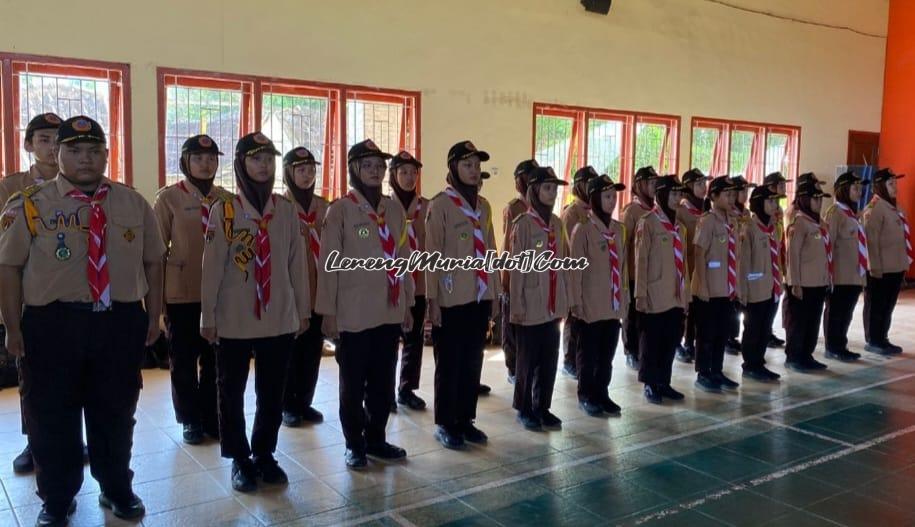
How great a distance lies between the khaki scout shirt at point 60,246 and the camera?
2658mm

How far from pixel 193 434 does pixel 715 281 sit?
346 cm

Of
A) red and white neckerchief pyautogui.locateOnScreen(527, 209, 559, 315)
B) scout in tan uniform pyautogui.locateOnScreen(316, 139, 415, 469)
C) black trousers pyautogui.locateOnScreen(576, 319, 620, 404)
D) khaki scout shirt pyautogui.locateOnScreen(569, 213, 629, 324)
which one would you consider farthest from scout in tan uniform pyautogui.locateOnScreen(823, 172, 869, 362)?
scout in tan uniform pyautogui.locateOnScreen(316, 139, 415, 469)

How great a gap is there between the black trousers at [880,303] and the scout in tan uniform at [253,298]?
214 inches

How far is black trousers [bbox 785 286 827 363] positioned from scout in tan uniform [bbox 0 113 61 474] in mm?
5159

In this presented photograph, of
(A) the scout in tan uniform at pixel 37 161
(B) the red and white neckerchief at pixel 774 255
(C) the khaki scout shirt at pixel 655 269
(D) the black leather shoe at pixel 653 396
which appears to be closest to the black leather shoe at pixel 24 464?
(A) the scout in tan uniform at pixel 37 161

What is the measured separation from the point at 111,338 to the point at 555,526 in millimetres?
1896

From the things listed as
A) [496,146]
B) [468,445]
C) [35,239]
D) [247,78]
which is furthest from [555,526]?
[496,146]

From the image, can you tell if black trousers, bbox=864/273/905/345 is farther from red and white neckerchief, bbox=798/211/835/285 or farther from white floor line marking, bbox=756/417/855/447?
white floor line marking, bbox=756/417/855/447

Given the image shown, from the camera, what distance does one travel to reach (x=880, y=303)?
6.53 meters

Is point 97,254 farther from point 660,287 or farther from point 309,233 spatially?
point 660,287

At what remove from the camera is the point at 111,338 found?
2.77m

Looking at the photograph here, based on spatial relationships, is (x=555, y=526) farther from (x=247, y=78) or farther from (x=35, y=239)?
(x=247, y=78)

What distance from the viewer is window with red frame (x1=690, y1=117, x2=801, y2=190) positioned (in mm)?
9242

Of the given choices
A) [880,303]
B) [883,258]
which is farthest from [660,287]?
[880,303]
